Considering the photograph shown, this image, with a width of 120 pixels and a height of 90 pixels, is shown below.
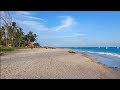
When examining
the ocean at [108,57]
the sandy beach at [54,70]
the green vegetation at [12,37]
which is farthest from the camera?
the green vegetation at [12,37]

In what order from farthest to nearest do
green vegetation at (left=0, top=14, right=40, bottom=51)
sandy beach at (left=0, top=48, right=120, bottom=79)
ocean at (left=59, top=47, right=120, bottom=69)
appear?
green vegetation at (left=0, top=14, right=40, bottom=51) < ocean at (left=59, top=47, right=120, bottom=69) < sandy beach at (left=0, top=48, right=120, bottom=79)

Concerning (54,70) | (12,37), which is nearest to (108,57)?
(54,70)

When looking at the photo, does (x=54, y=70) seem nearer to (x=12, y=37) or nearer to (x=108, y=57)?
(x=108, y=57)

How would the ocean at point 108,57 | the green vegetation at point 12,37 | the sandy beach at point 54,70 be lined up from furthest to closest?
1. the green vegetation at point 12,37
2. the ocean at point 108,57
3. the sandy beach at point 54,70

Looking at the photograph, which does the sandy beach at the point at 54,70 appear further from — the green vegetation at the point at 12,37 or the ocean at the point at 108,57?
the green vegetation at the point at 12,37

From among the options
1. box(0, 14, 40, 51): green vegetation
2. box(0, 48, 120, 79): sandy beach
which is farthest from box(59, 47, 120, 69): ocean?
box(0, 14, 40, 51): green vegetation

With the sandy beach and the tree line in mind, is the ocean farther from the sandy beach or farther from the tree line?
the tree line

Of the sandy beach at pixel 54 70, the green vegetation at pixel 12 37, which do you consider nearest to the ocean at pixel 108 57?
the sandy beach at pixel 54 70

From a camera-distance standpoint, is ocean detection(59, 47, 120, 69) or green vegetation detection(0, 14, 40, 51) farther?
green vegetation detection(0, 14, 40, 51)

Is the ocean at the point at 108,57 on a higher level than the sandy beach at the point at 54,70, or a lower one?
lower
